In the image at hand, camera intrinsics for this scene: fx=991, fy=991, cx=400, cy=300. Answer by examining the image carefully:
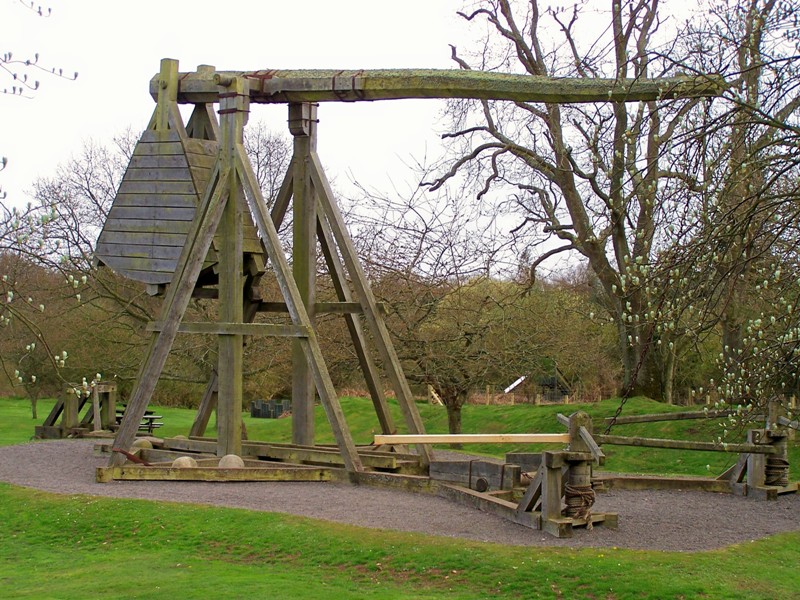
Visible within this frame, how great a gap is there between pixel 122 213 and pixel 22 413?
2308 cm

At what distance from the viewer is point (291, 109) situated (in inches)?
571

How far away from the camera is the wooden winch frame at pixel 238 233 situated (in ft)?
43.5

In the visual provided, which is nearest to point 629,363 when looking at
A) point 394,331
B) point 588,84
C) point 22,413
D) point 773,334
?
point 394,331

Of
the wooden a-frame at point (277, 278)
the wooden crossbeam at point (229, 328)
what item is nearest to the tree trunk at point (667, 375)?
the wooden a-frame at point (277, 278)

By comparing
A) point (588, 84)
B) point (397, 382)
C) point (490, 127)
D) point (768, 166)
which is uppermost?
point (490, 127)

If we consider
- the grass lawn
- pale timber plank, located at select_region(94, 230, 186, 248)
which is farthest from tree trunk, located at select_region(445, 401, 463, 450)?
the grass lawn

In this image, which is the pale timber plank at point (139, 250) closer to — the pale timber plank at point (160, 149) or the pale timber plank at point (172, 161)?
the pale timber plank at point (172, 161)

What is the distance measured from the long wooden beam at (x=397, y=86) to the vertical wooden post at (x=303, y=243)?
23.1 inches

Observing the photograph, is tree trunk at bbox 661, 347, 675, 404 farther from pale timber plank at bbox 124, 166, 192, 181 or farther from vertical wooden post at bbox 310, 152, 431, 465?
pale timber plank at bbox 124, 166, 192, 181

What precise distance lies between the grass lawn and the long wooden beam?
16.4ft

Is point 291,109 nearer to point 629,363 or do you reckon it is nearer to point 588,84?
point 588,84

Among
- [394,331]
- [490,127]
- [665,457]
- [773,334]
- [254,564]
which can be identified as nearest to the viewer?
[773,334]

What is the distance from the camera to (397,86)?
13.2m

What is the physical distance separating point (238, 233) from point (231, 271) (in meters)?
0.55
